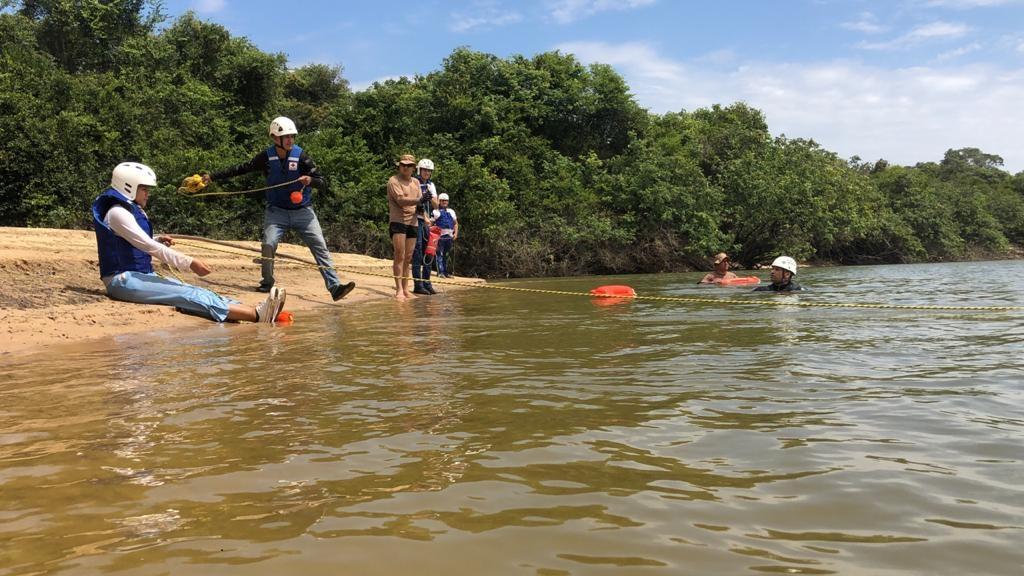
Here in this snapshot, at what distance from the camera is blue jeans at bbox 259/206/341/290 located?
838 cm

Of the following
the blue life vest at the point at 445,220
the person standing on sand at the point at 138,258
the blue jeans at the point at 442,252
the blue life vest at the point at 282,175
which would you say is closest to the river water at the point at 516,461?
the person standing on sand at the point at 138,258

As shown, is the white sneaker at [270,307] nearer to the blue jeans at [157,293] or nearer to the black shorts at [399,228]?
the blue jeans at [157,293]

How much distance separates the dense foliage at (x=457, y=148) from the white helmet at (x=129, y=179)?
1232 centimetres

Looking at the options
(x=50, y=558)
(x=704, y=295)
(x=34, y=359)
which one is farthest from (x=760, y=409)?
(x=704, y=295)

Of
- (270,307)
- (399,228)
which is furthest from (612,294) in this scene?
(270,307)

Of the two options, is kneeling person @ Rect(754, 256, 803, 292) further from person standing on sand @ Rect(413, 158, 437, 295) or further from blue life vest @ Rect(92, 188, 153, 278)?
blue life vest @ Rect(92, 188, 153, 278)

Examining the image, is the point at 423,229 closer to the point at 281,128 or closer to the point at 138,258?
the point at 281,128

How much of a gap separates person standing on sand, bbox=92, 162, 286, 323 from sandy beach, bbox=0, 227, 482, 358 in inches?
9.7

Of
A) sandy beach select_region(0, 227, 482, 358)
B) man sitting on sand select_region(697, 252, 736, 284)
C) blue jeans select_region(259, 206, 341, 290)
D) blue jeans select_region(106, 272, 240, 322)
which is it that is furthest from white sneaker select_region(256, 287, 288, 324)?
man sitting on sand select_region(697, 252, 736, 284)

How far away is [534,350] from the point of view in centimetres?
488

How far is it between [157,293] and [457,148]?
19.3m

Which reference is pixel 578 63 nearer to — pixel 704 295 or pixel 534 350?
pixel 704 295

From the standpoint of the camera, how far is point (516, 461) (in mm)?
2352

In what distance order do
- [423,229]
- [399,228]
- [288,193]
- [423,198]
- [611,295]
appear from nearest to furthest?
[288,193], [399,228], [611,295], [423,198], [423,229]
